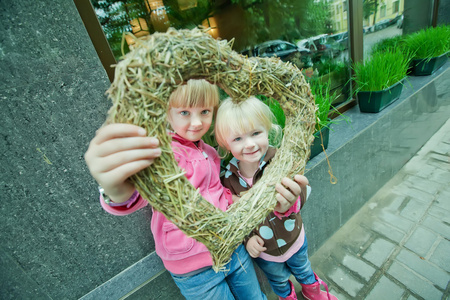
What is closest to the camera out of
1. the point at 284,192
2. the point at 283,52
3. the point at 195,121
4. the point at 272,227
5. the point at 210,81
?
the point at 210,81

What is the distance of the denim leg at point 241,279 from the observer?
134cm

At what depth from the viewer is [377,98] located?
8.71 feet

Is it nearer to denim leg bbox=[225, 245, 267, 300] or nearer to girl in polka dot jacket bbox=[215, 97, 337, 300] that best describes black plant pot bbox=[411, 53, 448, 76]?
girl in polka dot jacket bbox=[215, 97, 337, 300]

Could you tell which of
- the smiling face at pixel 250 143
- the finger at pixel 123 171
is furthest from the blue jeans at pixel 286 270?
the finger at pixel 123 171

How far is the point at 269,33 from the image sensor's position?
242 cm

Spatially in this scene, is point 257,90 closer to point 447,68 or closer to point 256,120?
point 256,120

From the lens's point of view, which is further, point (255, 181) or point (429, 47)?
point (429, 47)

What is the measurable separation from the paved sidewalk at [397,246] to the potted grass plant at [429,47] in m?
1.75

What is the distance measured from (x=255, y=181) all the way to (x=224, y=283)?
60cm

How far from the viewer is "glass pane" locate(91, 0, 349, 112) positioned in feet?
4.97

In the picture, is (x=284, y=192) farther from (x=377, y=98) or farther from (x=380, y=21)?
(x=380, y=21)

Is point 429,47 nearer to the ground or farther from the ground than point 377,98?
farther from the ground

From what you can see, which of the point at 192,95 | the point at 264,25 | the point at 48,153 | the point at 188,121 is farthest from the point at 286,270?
the point at 264,25

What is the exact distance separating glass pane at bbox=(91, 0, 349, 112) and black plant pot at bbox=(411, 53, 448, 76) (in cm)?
165
